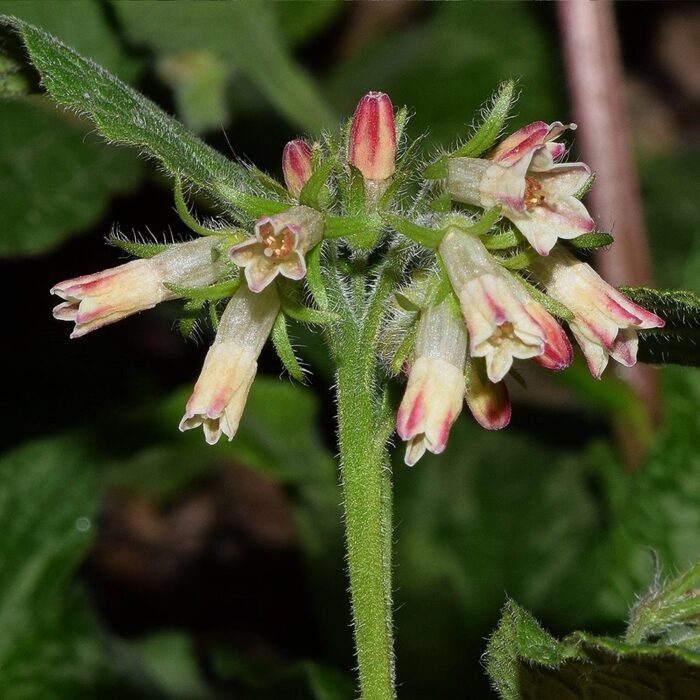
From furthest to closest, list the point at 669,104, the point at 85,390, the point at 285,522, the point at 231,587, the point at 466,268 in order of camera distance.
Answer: the point at 669,104, the point at 285,522, the point at 231,587, the point at 85,390, the point at 466,268

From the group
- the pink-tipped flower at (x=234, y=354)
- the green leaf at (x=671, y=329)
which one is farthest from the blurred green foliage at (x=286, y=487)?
the pink-tipped flower at (x=234, y=354)

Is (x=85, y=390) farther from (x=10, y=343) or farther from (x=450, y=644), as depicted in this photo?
(x=450, y=644)

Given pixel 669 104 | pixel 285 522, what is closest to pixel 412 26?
pixel 669 104

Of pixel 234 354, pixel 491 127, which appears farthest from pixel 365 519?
pixel 491 127

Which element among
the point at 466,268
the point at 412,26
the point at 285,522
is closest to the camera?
the point at 466,268

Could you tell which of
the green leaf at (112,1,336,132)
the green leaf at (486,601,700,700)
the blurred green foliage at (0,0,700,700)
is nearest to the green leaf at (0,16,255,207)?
the green leaf at (486,601,700,700)

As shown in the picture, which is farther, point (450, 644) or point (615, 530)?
point (450, 644)
